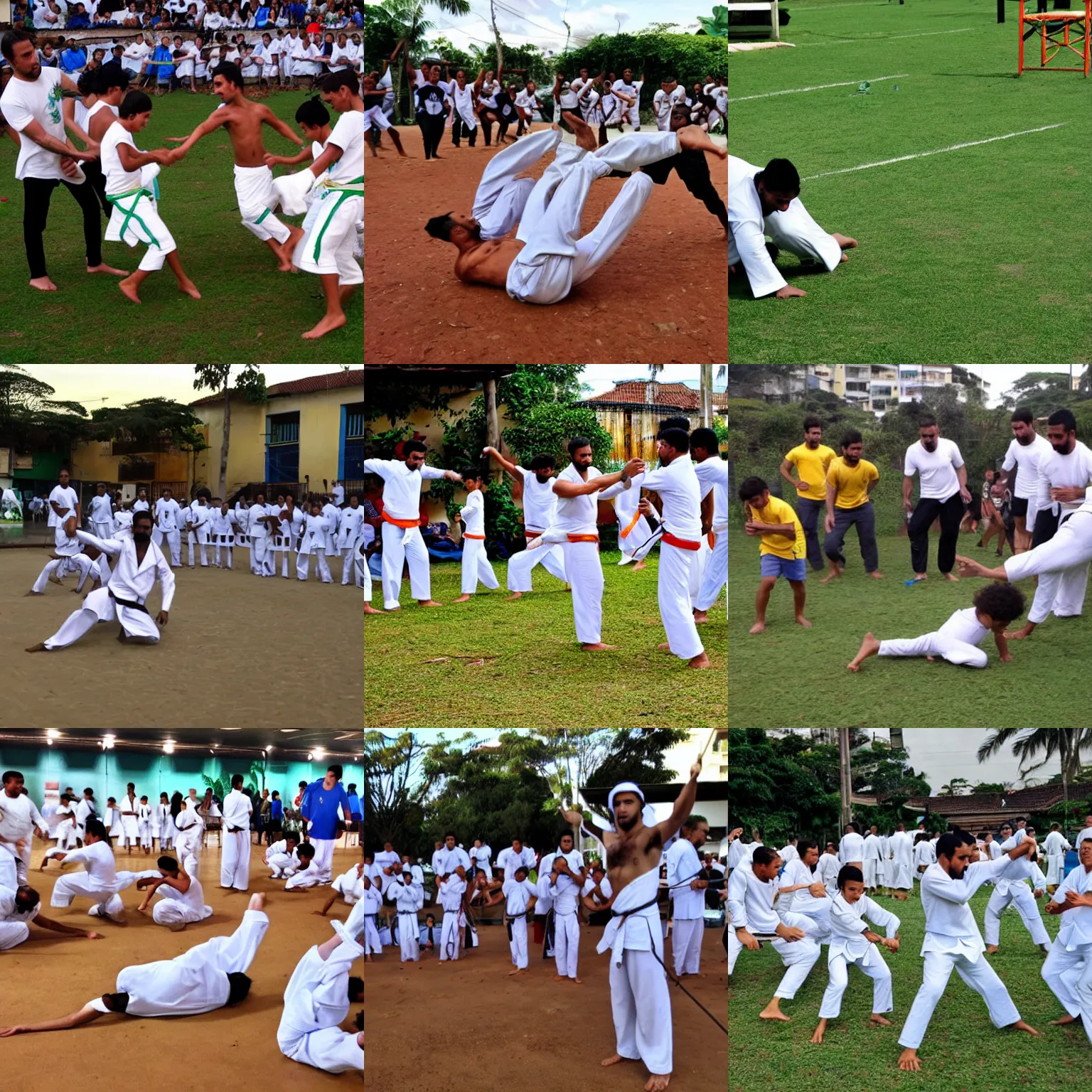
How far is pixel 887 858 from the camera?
874cm

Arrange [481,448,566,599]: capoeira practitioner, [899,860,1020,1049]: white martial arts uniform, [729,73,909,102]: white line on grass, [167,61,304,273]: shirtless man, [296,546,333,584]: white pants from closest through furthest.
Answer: [899,860,1020,1049]: white martial arts uniform → [167,61,304,273]: shirtless man → [481,448,566,599]: capoeira practitioner → [296,546,333,584]: white pants → [729,73,909,102]: white line on grass

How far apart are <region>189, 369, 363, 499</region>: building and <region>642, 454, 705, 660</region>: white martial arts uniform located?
2300 millimetres

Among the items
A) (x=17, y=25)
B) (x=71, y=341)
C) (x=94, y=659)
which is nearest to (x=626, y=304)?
(x=71, y=341)

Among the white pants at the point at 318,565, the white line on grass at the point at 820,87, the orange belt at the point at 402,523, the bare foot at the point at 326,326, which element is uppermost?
the white line on grass at the point at 820,87

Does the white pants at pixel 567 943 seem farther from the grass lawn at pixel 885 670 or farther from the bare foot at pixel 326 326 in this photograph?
the bare foot at pixel 326 326

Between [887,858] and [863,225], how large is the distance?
4.90m

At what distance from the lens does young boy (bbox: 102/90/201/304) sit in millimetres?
8008

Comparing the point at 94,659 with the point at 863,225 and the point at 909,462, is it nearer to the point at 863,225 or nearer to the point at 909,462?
the point at 909,462

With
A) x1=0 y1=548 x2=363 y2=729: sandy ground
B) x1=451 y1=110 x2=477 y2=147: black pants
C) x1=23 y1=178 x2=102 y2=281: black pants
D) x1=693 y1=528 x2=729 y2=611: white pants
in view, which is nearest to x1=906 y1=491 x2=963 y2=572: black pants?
x1=693 y1=528 x2=729 y2=611: white pants

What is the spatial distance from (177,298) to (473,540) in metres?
2.66

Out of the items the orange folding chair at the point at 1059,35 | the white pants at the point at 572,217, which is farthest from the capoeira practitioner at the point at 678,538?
the orange folding chair at the point at 1059,35

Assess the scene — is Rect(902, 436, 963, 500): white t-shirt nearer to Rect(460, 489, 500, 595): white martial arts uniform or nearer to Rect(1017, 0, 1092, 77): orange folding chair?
Rect(460, 489, 500, 595): white martial arts uniform

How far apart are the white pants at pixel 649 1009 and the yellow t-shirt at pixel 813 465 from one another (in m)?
3.33

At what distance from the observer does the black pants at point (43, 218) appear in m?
8.15
